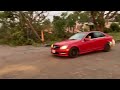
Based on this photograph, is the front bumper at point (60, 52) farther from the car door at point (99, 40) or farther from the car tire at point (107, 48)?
the car tire at point (107, 48)

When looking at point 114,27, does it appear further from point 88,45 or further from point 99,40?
point 88,45

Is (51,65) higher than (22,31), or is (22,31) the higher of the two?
(22,31)

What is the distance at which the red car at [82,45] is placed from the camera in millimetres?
9797

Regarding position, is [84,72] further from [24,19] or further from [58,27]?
[58,27]

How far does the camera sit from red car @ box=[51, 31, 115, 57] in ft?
32.1

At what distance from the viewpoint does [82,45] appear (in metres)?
10.1

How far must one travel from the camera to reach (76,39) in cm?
1048

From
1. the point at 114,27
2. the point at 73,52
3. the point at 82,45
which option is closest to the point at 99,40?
the point at 82,45

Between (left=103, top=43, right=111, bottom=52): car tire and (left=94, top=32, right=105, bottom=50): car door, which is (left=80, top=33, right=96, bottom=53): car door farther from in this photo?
(left=103, top=43, right=111, bottom=52): car tire

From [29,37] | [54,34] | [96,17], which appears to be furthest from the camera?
[96,17]

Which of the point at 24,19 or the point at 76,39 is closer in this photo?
the point at 76,39

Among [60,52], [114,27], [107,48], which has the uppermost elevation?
[114,27]
